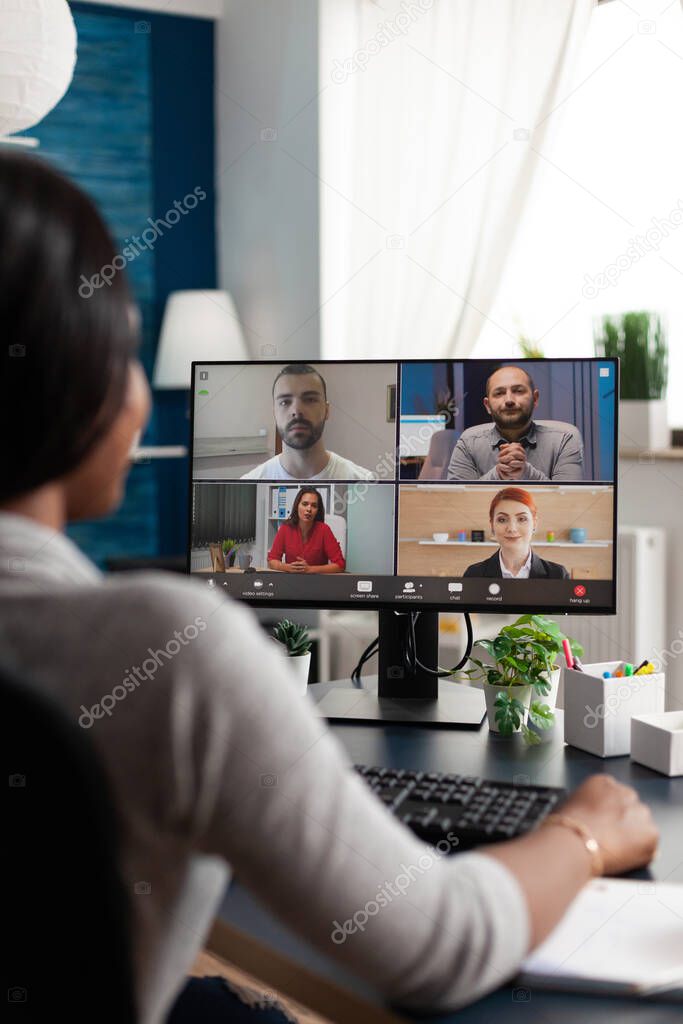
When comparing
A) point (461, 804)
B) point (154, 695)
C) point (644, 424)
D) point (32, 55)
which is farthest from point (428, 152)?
point (154, 695)

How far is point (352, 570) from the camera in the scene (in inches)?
63.6

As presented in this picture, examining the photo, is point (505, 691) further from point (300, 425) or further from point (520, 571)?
point (300, 425)

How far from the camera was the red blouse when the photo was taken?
1.62 m

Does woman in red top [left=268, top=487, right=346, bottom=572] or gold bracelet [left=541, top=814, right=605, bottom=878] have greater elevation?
woman in red top [left=268, top=487, right=346, bottom=572]

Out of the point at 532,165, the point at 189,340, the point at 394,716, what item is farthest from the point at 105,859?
the point at 189,340

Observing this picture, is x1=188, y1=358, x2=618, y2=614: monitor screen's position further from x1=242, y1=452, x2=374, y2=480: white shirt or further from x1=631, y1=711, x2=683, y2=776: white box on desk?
x1=631, y1=711, x2=683, y2=776: white box on desk

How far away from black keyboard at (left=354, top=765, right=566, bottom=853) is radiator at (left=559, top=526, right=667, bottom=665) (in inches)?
70.2

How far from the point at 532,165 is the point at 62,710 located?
114 inches

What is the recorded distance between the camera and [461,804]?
3.55 ft

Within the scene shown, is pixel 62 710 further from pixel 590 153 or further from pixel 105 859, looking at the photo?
pixel 590 153

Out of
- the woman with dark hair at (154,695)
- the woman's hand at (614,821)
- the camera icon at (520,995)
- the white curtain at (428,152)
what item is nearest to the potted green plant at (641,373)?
the white curtain at (428,152)

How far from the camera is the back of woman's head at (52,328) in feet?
1.93

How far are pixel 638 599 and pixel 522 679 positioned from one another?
1456 mm

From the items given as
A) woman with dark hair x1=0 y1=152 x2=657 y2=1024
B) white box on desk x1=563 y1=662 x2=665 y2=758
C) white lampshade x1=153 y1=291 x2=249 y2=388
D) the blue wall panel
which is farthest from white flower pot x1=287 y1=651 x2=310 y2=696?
the blue wall panel
